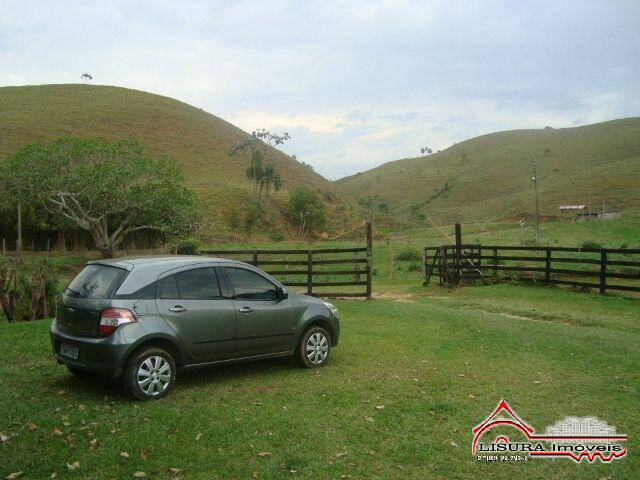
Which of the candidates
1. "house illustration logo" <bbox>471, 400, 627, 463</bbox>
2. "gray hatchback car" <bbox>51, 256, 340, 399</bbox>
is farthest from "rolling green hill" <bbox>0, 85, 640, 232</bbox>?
"house illustration logo" <bbox>471, 400, 627, 463</bbox>

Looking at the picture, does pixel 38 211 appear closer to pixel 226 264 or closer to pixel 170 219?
pixel 170 219

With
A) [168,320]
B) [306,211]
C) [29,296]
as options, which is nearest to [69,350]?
[168,320]

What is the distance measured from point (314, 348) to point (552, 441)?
3.36 meters

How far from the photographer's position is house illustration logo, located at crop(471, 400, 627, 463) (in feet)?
15.7

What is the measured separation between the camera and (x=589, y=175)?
2842 inches

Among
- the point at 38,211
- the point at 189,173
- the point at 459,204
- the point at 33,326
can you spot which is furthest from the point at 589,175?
the point at 33,326

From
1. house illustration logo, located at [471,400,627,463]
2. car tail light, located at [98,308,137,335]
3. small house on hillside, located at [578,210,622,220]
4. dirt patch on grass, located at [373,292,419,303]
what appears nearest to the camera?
house illustration logo, located at [471,400,627,463]

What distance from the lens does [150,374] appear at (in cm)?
588

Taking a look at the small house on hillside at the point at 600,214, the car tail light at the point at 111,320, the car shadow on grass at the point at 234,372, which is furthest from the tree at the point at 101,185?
the small house on hillside at the point at 600,214

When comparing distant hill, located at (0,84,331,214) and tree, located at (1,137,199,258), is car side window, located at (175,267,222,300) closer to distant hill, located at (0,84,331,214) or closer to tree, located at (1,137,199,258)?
tree, located at (1,137,199,258)

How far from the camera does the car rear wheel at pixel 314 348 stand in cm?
745

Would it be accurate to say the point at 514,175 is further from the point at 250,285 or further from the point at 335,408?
the point at 335,408

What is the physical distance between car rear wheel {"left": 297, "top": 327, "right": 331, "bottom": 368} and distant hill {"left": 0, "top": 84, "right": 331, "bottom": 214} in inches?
1908

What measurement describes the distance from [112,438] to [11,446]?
0.79 meters
